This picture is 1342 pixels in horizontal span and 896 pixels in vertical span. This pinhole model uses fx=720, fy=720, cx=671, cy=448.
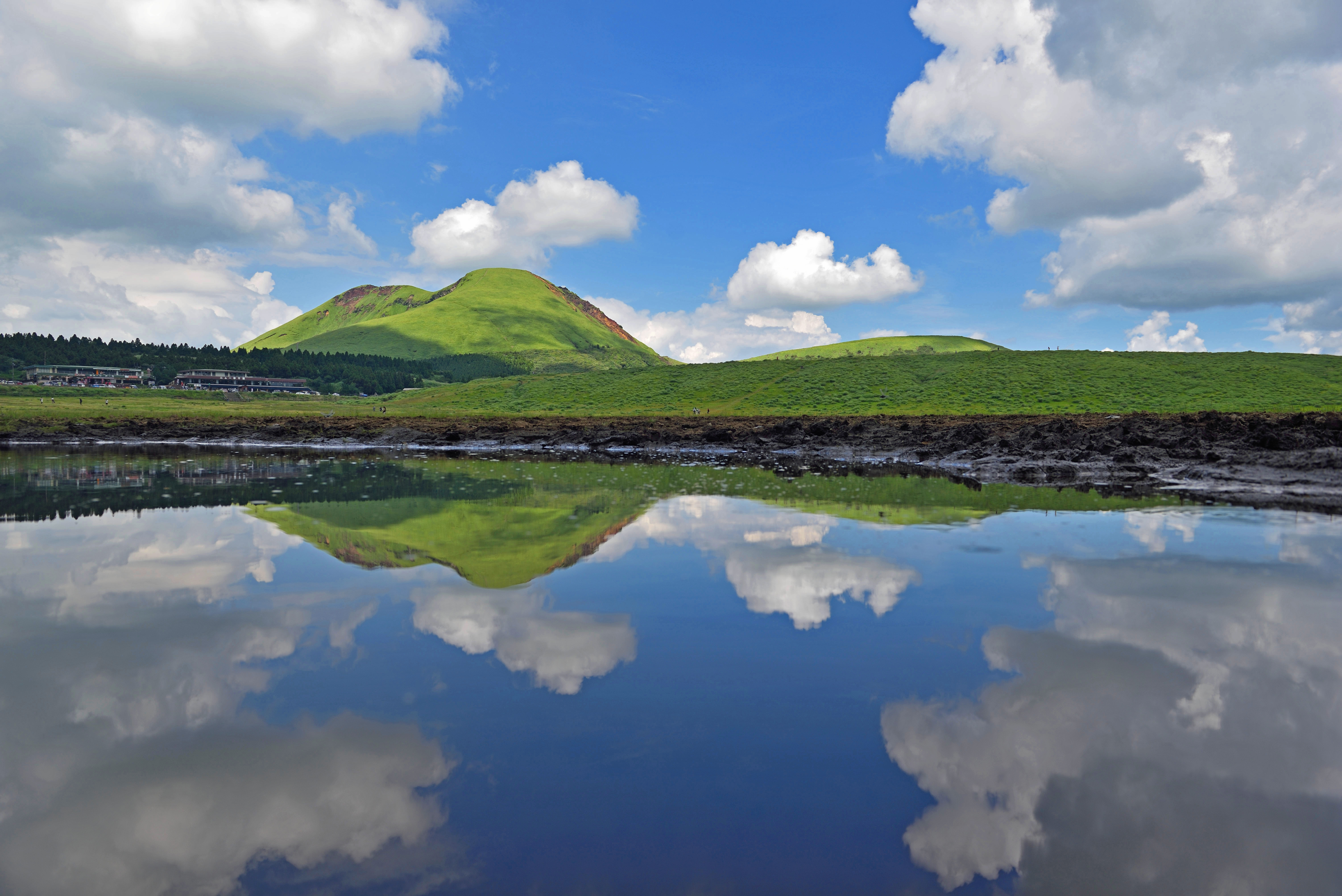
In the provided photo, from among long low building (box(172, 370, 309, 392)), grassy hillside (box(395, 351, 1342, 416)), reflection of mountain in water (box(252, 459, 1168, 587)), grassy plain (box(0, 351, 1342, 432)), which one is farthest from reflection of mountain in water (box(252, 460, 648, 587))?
long low building (box(172, 370, 309, 392))

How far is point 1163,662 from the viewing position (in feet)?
23.2

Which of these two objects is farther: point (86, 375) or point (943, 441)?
point (86, 375)

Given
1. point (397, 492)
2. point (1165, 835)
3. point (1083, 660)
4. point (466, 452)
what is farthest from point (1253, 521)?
point (466, 452)

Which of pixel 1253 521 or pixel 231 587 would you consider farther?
pixel 1253 521

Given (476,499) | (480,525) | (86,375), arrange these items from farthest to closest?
(86,375) → (476,499) → (480,525)

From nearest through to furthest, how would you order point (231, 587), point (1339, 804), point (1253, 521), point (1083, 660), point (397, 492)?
1. point (1339, 804)
2. point (1083, 660)
3. point (231, 587)
4. point (1253, 521)
5. point (397, 492)

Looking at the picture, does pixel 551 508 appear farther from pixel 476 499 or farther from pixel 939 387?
pixel 939 387

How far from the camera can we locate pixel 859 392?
297ft

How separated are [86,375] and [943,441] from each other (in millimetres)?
217942

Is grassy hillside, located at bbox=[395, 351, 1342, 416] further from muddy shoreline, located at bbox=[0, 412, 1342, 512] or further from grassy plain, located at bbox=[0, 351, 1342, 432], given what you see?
muddy shoreline, located at bbox=[0, 412, 1342, 512]

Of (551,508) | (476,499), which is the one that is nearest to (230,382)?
(476,499)

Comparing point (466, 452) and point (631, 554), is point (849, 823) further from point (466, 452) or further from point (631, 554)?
point (466, 452)

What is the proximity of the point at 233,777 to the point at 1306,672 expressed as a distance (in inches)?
363

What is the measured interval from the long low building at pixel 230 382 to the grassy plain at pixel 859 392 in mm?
75459
